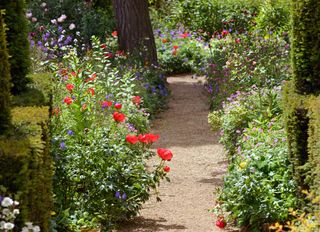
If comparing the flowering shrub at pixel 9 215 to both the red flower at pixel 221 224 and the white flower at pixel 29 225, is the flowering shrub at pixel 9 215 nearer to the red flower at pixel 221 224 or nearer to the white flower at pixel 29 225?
the white flower at pixel 29 225

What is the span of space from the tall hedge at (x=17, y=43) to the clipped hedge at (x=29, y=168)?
4.56 feet

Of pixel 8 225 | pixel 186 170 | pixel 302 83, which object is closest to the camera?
pixel 8 225

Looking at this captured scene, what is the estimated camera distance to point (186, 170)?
29.1 ft

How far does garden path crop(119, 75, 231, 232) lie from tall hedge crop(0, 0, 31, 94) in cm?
155

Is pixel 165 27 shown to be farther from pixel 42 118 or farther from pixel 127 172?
pixel 42 118

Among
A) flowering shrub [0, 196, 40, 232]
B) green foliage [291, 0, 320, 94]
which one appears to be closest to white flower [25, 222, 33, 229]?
flowering shrub [0, 196, 40, 232]

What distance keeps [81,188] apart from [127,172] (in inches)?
16.4

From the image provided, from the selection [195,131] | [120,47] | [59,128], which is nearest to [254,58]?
[195,131]

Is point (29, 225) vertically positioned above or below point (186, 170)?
above

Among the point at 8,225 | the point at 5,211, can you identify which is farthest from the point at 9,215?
the point at 8,225

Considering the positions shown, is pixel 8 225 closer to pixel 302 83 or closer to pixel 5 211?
pixel 5 211

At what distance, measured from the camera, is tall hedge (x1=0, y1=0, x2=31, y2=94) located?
655cm

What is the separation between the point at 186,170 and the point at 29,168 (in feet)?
15.6

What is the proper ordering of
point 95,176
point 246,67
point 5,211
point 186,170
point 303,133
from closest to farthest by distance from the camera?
point 5,211
point 303,133
point 95,176
point 186,170
point 246,67
